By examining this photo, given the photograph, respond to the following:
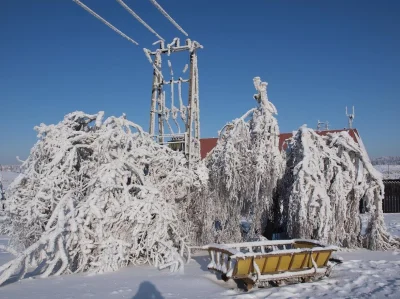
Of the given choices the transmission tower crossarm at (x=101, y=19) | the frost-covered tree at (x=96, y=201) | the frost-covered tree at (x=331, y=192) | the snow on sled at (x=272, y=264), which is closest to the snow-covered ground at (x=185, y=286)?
the snow on sled at (x=272, y=264)

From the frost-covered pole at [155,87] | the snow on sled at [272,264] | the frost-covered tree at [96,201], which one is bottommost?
the snow on sled at [272,264]

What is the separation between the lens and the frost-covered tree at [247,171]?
8.91 m

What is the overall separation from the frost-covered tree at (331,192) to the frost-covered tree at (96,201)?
2.86m

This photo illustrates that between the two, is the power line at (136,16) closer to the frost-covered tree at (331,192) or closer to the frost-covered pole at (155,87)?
the frost-covered pole at (155,87)

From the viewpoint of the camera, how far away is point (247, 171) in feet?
29.6

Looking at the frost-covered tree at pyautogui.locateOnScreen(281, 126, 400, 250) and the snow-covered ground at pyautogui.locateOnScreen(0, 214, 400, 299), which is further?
the frost-covered tree at pyautogui.locateOnScreen(281, 126, 400, 250)

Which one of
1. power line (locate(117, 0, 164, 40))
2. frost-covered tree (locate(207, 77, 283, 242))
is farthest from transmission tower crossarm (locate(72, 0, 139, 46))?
frost-covered tree (locate(207, 77, 283, 242))

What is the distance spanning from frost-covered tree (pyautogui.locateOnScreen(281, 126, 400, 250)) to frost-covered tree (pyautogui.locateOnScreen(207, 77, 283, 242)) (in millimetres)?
674

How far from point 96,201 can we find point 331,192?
6054 millimetres

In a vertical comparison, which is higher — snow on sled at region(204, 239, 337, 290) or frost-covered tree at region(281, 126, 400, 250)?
frost-covered tree at region(281, 126, 400, 250)

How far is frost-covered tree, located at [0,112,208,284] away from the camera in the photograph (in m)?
6.59

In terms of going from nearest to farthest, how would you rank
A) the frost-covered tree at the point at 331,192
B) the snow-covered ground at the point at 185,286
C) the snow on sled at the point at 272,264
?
the snow-covered ground at the point at 185,286 → the snow on sled at the point at 272,264 → the frost-covered tree at the point at 331,192

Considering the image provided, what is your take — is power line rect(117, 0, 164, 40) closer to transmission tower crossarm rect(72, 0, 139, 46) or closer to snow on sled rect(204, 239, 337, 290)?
transmission tower crossarm rect(72, 0, 139, 46)

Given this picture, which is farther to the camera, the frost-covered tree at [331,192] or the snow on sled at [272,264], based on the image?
the frost-covered tree at [331,192]
